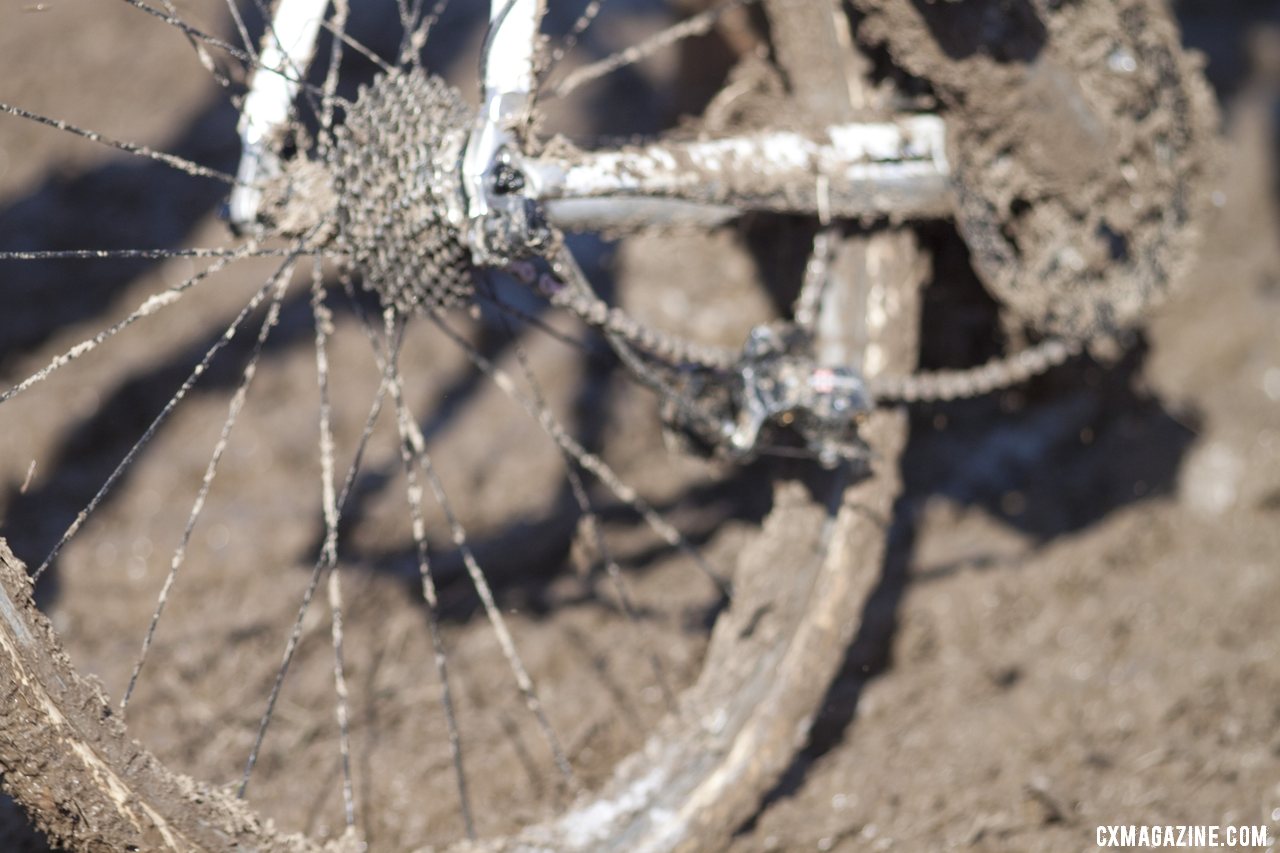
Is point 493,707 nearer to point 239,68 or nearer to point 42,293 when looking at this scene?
point 239,68

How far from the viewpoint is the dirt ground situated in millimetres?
2117

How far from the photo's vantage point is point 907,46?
80.0 inches

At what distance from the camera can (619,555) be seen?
2604mm

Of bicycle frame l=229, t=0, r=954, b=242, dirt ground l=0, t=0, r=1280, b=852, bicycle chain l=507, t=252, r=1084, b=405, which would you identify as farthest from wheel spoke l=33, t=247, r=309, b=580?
dirt ground l=0, t=0, r=1280, b=852

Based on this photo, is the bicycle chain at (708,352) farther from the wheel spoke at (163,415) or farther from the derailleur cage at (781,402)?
the wheel spoke at (163,415)

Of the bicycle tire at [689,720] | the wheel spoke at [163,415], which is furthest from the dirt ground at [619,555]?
the wheel spoke at [163,415]

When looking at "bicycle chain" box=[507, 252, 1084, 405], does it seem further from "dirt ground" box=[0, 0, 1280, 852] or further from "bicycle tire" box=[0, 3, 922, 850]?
"dirt ground" box=[0, 0, 1280, 852]

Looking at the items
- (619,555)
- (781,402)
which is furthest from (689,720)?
(619,555)

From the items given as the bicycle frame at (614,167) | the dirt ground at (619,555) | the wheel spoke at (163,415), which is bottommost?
the dirt ground at (619,555)

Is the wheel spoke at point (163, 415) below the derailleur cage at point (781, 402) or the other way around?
the other way around

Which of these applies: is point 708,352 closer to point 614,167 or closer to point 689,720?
point 614,167

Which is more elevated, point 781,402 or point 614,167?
point 614,167

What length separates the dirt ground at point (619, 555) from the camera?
2.12 meters

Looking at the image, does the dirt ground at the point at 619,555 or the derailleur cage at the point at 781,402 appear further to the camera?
the dirt ground at the point at 619,555
